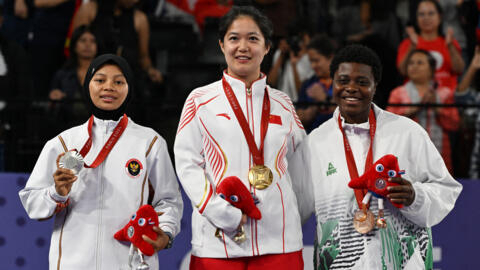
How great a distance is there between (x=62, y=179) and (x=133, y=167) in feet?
1.45

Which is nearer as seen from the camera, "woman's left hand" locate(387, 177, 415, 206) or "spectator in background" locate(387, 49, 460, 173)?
"woman's left hand" locate(387, 177, 415, 206)

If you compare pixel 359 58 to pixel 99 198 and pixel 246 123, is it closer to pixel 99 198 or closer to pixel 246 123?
pixel 246 123

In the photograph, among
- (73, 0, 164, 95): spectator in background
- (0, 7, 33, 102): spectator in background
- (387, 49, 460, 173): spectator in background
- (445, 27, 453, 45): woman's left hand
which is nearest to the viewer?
(387, 49, 460, 173): spectator in background

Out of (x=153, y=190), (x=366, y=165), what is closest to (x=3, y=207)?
(x=153, y=190)

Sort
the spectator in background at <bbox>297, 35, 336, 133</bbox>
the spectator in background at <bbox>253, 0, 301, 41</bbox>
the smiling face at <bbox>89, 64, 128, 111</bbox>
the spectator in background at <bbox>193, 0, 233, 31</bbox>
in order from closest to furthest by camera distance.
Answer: the smiling face at <bbox>89, 64, 128, 111</bbox> → the spectator in background at <bbox>297, 35, 336, 133</bbox> → the spectator in background at <bbox>253, 0, 301, 41</bbox> → the spectator in background at <bbox>193, 0, 233, 31</bbox>

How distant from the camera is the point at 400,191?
3.68 m

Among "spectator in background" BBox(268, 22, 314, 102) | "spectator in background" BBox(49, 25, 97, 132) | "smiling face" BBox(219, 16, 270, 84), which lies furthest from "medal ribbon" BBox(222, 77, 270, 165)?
"spectator in background" BBox(49, 25, 97, 132)

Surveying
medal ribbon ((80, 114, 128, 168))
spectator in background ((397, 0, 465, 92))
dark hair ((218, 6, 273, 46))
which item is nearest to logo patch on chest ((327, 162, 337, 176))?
dark hair ((218, 6, 273, 46))

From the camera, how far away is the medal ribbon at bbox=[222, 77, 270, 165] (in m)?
3.83

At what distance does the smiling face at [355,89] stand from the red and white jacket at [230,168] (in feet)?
1.18

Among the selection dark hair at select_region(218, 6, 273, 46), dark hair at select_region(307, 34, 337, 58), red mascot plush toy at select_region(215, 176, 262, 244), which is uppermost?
dark hair at select_region(307, 34, 337, 58)

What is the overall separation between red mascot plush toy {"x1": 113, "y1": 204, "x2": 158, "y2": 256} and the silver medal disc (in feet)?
1.36

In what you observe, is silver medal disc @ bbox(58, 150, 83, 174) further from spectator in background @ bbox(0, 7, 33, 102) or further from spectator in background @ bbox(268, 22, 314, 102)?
spectator in background @ bbox(268, 22, 314, 102)

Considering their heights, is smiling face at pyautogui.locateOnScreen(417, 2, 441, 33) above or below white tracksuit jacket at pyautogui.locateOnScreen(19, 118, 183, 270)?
above
